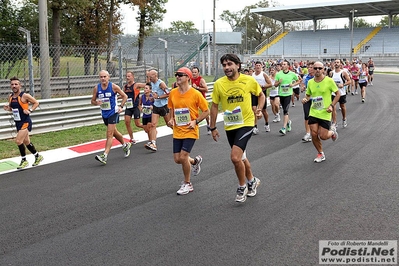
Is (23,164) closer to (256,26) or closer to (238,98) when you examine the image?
(238,98)

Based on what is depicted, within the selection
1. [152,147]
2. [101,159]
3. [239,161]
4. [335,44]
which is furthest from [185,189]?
[335,44]

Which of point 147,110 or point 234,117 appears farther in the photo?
point 147,110

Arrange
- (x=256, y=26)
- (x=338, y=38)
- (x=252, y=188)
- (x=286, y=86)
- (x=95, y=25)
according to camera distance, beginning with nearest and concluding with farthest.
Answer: (x=252, y=188) → (x=286, y=86) → (x=95, y=25) → (x=338, y=38) → (x=256, y=26)

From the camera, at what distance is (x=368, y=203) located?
230 inches

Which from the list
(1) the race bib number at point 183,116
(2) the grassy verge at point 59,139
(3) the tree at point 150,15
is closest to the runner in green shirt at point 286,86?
(2) the grassy verge at point 59,139

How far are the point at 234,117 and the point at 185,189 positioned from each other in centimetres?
136

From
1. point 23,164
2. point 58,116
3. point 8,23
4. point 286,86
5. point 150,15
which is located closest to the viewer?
point 23,164

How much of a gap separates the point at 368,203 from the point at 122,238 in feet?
10.6

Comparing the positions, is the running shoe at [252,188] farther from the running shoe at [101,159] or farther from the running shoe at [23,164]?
the running shoe at [23,164]

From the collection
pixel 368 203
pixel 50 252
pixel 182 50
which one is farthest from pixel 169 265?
pixel 182 50

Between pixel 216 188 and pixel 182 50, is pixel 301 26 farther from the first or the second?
pixel 216 188

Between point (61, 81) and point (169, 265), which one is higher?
point (61, 81)

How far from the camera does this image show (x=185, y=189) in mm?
6543

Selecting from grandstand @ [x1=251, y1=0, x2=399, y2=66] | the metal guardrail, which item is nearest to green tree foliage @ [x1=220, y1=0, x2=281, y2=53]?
grandstand @ [x1=251, y1=0, x2=399, y2=66]
